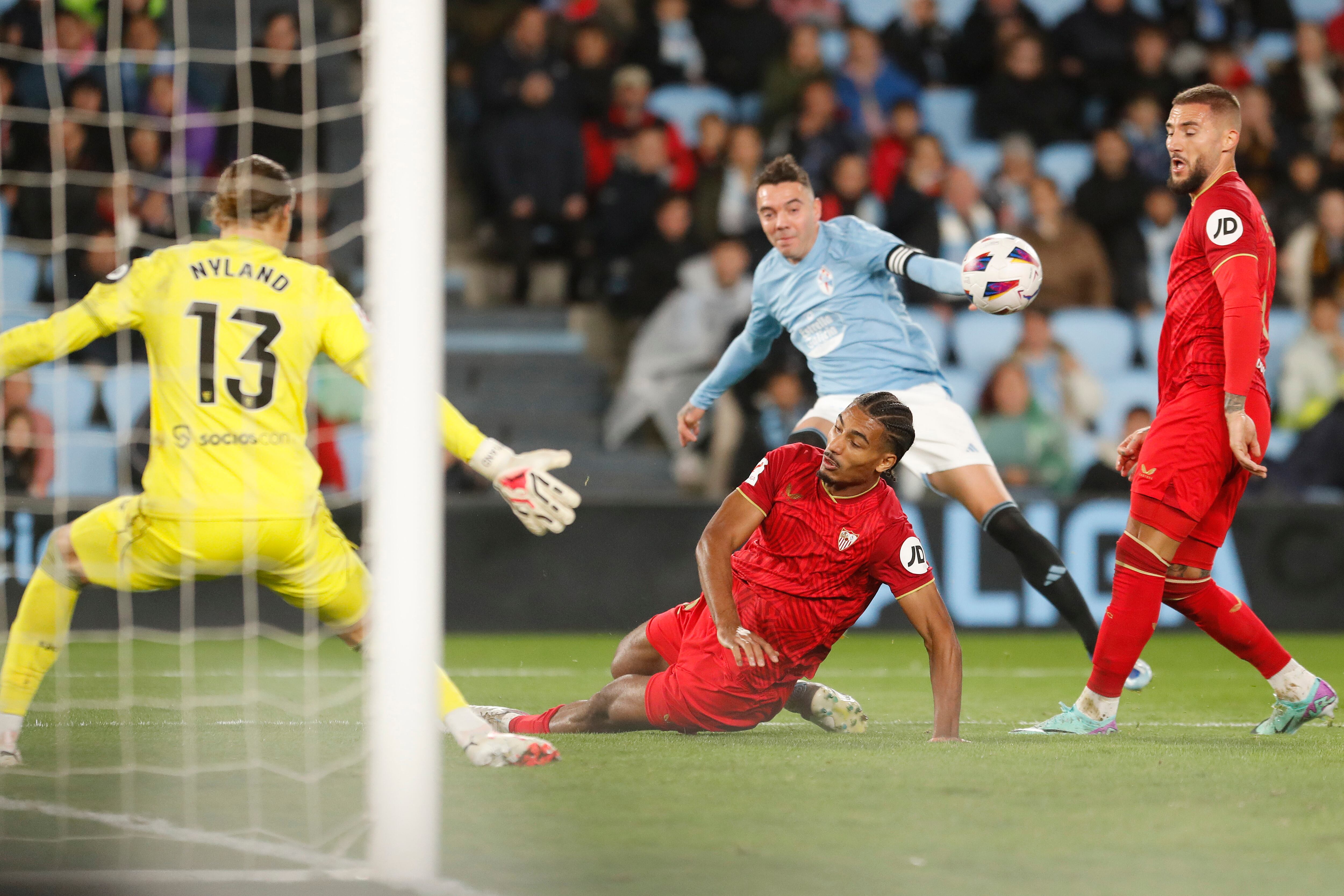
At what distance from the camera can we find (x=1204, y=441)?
4.80m

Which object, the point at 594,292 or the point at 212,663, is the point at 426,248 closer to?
the point at 212,663

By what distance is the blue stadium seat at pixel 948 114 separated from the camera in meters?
13.0

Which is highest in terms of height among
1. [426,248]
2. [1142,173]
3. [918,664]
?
[1142,173]

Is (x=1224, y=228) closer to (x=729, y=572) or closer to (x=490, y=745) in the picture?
(x=729, y=572)

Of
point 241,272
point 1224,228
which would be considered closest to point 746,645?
point 241,272

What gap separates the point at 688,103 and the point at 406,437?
989 cm

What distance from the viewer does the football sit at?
209 inches

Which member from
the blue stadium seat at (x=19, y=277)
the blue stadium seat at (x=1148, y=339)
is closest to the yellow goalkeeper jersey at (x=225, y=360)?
the blue stadium seat at (x=19, y=277)

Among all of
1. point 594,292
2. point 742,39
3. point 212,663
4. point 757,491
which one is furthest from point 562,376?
point 757,491

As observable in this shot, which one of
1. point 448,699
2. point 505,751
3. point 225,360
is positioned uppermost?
point 225,360

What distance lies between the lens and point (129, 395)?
377 inches

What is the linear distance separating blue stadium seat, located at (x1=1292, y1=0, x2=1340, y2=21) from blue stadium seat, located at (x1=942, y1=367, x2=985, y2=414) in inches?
218

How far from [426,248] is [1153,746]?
286cm

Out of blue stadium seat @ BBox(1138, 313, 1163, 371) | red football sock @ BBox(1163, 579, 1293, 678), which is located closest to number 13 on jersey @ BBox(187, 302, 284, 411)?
red football sock @ BBox(1163, 579, 1293, 678)
